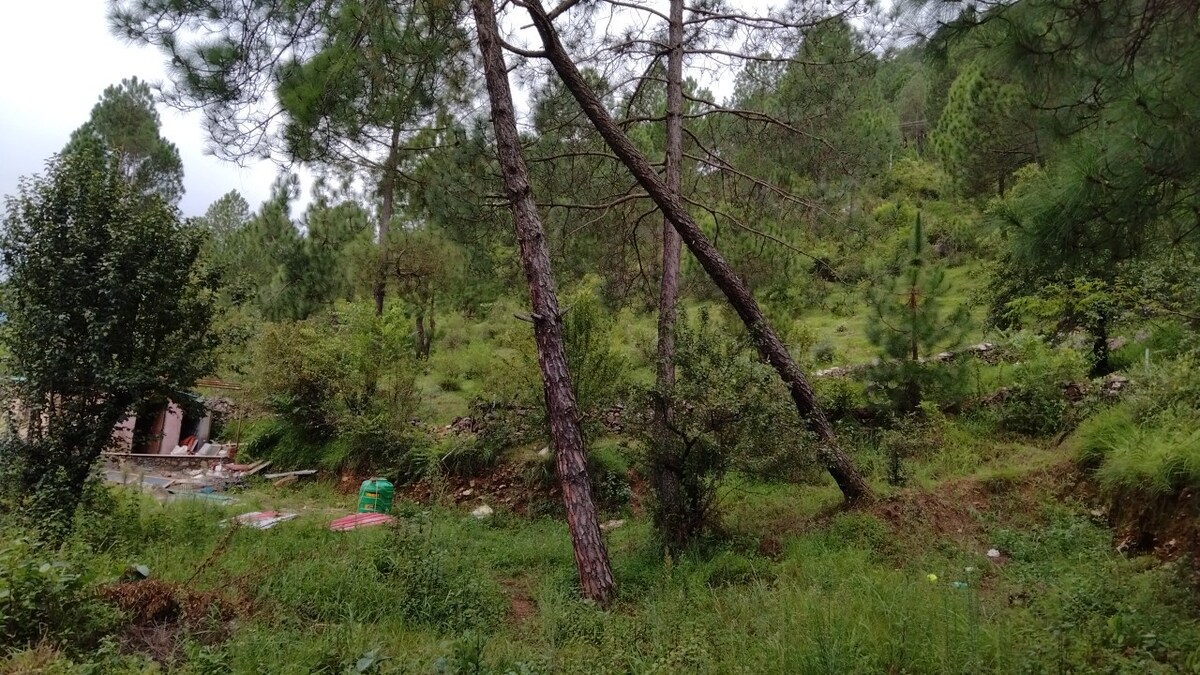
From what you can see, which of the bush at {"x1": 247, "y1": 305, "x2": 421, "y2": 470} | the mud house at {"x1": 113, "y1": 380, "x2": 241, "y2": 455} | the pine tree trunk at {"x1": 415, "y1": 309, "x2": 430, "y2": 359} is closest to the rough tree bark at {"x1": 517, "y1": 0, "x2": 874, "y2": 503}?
the bush at {"x1": 247, "y1": 305, "x2": 421, "y2": 470}

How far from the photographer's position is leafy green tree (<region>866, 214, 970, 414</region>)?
841cm

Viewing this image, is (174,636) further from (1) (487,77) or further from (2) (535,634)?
(1) (487,77)

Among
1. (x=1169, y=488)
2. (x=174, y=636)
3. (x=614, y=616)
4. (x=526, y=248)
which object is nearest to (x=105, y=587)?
(x=174, y=636)

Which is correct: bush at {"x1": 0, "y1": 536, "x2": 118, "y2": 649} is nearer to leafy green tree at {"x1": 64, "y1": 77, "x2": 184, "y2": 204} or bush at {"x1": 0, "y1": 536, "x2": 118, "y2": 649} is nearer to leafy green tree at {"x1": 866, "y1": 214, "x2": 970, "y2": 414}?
leafy green tree at {"x1": 866, "y1": 214, "x2": 970, "y2": 414}

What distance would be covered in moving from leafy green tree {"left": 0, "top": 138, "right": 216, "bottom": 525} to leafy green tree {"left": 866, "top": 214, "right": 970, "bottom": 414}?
28.0 ft

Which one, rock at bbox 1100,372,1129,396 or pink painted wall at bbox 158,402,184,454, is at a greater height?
rock at bbox 1100,372,1129,396

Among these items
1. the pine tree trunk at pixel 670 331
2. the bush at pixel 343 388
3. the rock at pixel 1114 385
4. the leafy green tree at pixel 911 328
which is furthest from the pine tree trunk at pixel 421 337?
the rock at pixel 1114 385

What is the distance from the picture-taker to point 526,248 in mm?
5672

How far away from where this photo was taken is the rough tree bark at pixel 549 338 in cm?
522

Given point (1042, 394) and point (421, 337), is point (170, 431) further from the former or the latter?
point (1042, 394)

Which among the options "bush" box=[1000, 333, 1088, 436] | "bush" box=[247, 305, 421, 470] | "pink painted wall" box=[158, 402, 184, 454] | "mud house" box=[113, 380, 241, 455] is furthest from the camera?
"pink painted wall" box=[158, 402, 184, 454]

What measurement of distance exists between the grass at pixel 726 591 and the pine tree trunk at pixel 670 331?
0.50m

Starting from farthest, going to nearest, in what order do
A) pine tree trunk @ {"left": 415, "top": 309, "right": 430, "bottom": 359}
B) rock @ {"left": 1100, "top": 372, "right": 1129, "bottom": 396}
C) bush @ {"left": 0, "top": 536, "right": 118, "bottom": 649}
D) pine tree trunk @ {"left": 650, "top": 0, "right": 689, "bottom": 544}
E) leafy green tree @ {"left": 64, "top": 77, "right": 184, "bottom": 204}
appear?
leafy green tree @ {"left": 64, "top": 77, "right": 184, "bottom": 204} → pine tree trunk @ {"left": 415, "top": 309, "right": 430, "bottom": 359} → rock @ {"left": 1100, "top": 372, "right": 1129, "bottom": 396} → pine tree trunk @ {"left": 650, "top": 0, "right": 689, "bottom": 544} → bush @ {"left": 0, "top": 536, "right": 118, "bottom": 649}

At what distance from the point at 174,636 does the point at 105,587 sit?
0.68m
